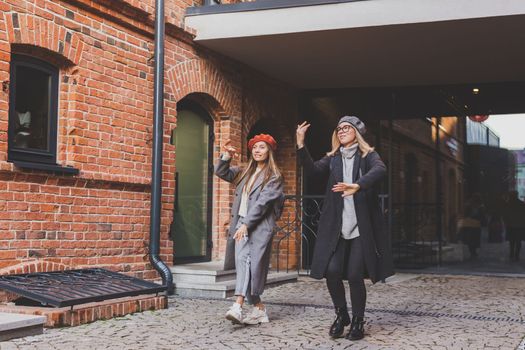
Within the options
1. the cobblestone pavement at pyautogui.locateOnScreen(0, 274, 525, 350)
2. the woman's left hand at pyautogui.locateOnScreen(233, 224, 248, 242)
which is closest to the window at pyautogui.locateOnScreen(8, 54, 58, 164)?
the cobblestone pavement at pyautogui.locateOnScreen(0, 274, 525, 350)

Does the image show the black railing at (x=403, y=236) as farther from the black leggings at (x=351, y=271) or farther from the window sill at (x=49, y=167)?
the black leggings at (x=351, y=271)

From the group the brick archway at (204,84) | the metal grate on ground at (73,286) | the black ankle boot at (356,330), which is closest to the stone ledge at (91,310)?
the metal grate on ground at (73,286)

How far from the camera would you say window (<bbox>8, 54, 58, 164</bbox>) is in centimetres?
663

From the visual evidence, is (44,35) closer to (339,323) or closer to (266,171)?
(266,171)

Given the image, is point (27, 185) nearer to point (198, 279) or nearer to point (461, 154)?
point (198, 279)

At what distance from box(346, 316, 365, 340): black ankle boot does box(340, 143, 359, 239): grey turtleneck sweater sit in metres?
0.66

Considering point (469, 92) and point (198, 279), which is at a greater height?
point (469, 92)

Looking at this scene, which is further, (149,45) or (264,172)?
(149,45)

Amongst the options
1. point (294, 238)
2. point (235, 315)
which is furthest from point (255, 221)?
point (294, 238)

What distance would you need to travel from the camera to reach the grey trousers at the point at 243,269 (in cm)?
591

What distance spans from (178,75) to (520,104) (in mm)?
5881

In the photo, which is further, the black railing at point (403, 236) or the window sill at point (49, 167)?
Result: the black railing at point (403, 236)

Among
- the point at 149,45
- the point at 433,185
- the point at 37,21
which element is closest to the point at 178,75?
the point at 149,45

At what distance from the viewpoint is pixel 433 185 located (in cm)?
1168
